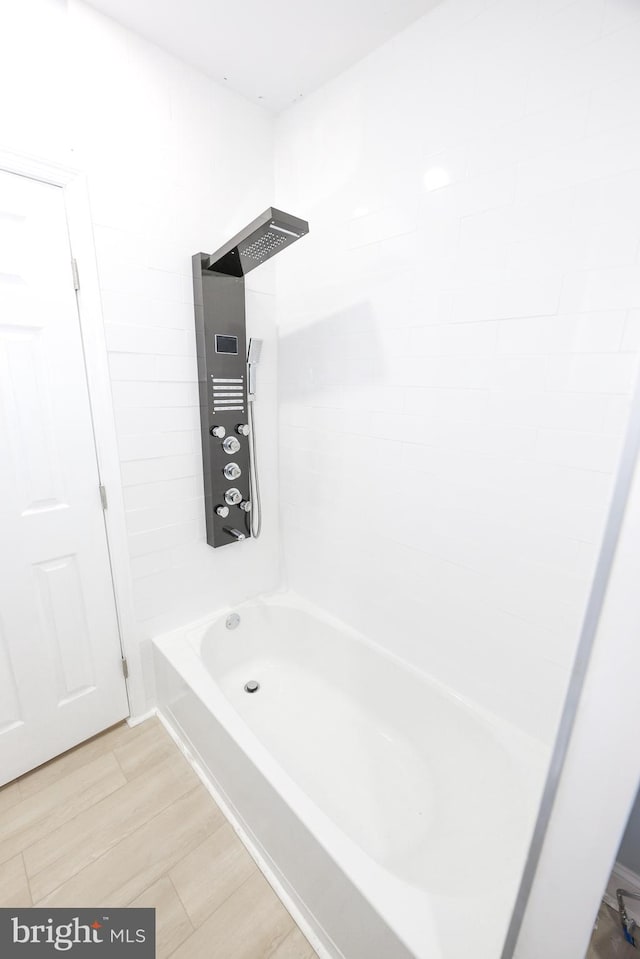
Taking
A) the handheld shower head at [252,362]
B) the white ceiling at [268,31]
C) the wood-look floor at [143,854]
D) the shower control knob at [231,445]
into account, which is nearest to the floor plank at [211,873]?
the wood-look floor at [143,854]

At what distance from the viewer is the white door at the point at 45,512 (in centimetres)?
122

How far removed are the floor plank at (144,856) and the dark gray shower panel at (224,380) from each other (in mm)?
976

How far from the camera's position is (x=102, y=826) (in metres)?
1.35

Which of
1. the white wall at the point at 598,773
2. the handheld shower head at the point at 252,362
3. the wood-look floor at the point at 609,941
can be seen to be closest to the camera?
the white wall at the point at 598,773

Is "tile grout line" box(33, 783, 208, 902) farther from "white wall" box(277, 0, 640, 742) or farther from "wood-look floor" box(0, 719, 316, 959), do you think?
"white wall" box(277, 0, 640, 742)

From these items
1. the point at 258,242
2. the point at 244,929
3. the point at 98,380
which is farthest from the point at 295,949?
the point at 258,242

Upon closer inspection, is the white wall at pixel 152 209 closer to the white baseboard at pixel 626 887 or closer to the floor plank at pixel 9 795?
the floor plank at pixel 9 795

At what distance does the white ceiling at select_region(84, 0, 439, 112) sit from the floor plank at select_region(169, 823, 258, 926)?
265cm

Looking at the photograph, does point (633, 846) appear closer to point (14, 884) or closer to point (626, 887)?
point (626, 887)

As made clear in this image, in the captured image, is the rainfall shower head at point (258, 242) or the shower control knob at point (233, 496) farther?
the shower control knob at point (233, 496)

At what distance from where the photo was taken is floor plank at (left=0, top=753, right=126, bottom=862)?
1.31 metres

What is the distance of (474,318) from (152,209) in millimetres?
1208

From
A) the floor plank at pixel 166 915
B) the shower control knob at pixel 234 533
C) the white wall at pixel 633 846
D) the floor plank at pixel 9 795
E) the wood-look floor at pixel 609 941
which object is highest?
the shower control knob at pixel 234 533

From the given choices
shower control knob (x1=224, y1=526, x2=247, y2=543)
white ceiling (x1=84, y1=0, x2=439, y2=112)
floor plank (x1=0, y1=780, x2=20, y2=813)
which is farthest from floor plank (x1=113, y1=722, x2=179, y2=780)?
white ceiling (x1=84, y1=0, x2=439, y2=112)
